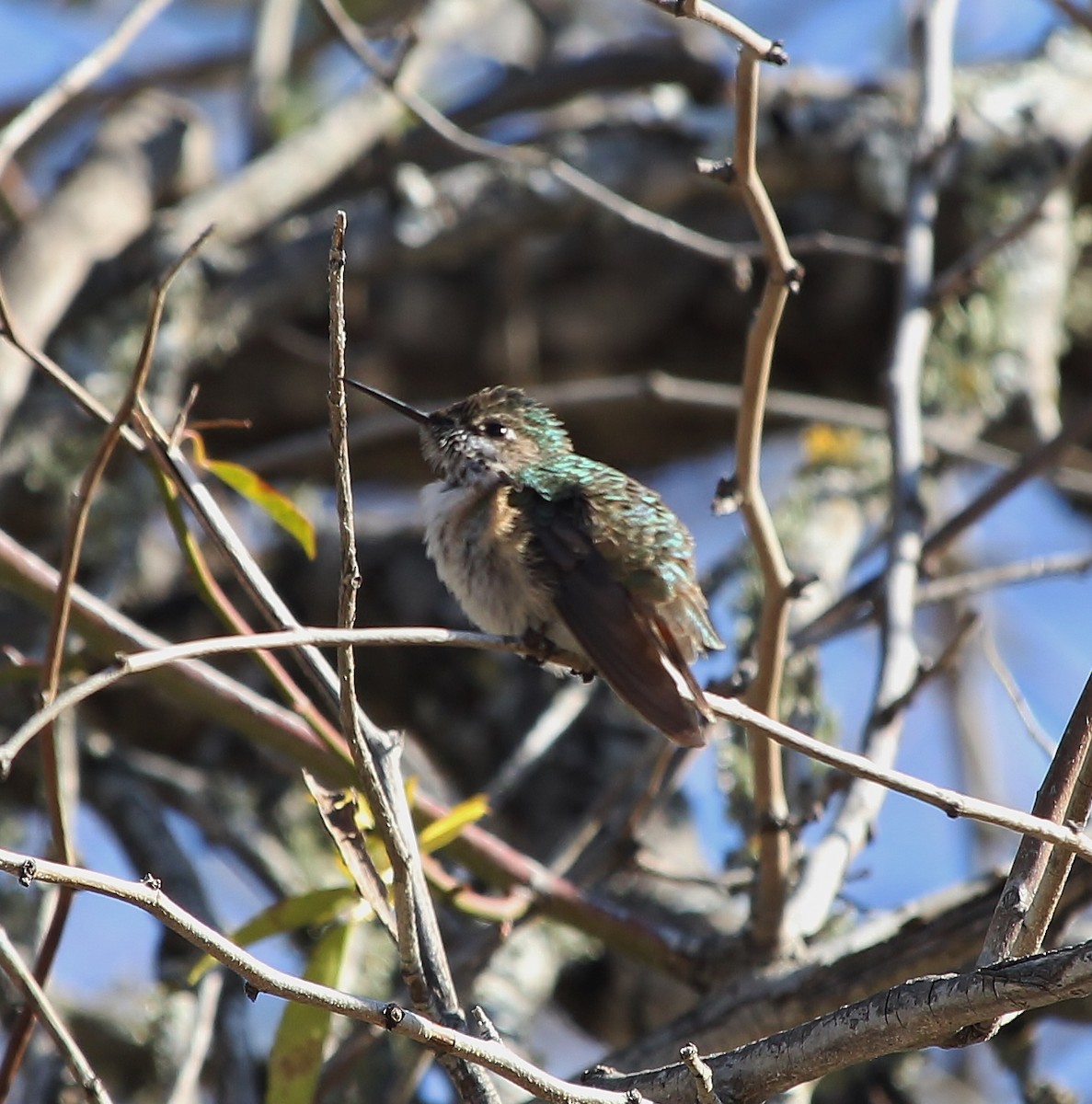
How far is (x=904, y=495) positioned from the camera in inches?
124

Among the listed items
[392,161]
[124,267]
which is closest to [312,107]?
[392,161]

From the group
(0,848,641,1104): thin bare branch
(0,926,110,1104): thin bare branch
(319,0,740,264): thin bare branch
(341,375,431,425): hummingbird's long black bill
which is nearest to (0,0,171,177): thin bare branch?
(319,0,740,264): thin bare branch

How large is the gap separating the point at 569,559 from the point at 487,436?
0.51 m

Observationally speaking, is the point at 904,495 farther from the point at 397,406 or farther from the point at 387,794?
the point at 387,794

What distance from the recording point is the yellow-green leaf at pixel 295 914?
2414 millimetres

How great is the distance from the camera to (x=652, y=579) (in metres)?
2.74

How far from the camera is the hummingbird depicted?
256cm

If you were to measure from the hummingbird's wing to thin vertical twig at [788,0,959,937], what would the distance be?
334mm

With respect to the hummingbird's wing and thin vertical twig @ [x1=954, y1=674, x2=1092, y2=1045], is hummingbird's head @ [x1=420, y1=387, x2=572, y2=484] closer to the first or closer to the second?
the hummingbird's wing

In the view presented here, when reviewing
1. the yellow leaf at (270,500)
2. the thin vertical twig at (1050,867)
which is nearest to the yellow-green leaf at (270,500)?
the yellow leaf at (270,500)

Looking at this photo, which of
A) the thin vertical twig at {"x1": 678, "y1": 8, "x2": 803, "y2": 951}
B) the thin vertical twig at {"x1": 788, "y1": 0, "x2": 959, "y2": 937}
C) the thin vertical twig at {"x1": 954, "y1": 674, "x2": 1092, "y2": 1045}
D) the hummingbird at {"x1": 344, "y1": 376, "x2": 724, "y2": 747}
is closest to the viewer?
the thin vertical twig at {"x1": 954, "y1": 674, "x2": 1092, "y2": 1045}

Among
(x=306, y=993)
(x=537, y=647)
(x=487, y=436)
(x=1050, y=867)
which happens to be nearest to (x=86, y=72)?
(x=487, y=436)

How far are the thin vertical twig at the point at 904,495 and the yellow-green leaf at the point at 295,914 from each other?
75 cm

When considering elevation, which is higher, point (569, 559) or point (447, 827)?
point (569, 559)
